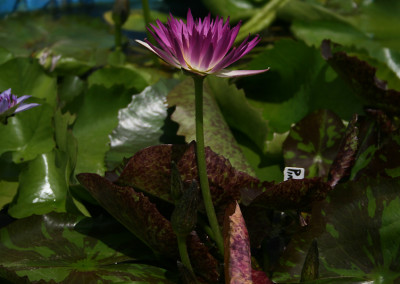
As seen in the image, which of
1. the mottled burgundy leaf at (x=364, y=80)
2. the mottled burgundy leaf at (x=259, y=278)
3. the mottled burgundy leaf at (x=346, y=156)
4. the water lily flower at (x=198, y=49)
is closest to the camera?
the water lily flower at (x=198, y=49)

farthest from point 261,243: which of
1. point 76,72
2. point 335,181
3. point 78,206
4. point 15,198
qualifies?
point 76,72

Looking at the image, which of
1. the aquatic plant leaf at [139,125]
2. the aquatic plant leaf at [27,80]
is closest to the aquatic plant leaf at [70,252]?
the aquatic plant leaf at [139,125]

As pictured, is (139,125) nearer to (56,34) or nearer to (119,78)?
(119,78)

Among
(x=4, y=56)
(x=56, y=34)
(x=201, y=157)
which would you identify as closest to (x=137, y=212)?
(x=201, y=157)

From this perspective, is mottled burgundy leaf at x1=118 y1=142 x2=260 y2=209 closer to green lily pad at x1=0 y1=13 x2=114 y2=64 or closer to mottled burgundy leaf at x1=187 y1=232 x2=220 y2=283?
mottled burgundy leaf at x1=187 y1=232 x2=220 y2=283

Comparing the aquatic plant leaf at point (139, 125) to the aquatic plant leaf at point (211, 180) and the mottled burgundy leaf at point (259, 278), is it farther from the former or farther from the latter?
the mottled burgundy leaf at point (259, 278)

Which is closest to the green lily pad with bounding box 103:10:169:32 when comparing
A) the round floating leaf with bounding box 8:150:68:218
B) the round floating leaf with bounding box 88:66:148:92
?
the round floating leaf with bounding box 88:66:148:92

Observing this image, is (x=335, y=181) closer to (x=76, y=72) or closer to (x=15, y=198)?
(x=15, y=198)

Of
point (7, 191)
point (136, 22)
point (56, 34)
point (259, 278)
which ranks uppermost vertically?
point (136, 22)
